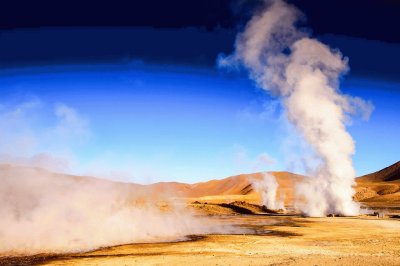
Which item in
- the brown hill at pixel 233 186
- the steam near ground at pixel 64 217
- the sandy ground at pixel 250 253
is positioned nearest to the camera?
the sandy ground at pixel 250 253

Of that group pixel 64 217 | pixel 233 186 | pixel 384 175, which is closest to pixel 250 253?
pixel 64 217

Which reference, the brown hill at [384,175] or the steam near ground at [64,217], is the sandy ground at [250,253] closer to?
the steam near ground at [64,217]

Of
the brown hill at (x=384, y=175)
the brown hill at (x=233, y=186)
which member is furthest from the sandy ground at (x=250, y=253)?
the brown hill at (x=384, y=175)

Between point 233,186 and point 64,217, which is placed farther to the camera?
point 233,186

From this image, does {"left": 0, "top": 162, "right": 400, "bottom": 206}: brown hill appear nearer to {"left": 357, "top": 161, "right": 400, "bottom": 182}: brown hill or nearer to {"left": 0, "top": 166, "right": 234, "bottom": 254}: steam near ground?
{"left": 357, "top": 161, "right": 400, "bottom": 182}: brown hill

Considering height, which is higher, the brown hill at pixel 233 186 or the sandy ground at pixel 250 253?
the brown hill at pixel 233 186

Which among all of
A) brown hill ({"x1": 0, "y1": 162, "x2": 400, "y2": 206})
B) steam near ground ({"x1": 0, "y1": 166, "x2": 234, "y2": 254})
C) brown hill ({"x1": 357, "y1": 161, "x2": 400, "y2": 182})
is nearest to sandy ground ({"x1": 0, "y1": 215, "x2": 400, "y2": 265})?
steam near ground ({"x1": 0, "y1": 166, "x2": 234, "y2": 254})

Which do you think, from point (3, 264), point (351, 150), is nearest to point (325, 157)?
point (351, 150)

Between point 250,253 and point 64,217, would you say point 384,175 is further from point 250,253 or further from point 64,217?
point 250,253

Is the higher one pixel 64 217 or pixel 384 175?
pixel 384 175

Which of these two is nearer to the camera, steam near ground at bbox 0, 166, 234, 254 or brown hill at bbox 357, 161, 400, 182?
steam near ground at bbox 0, 166, 234, 254

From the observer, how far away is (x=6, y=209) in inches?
898

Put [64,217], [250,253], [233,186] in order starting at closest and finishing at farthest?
[250,253], [64,217], [233,186]

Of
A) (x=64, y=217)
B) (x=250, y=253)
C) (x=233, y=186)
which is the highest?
(x=233, y=186)
